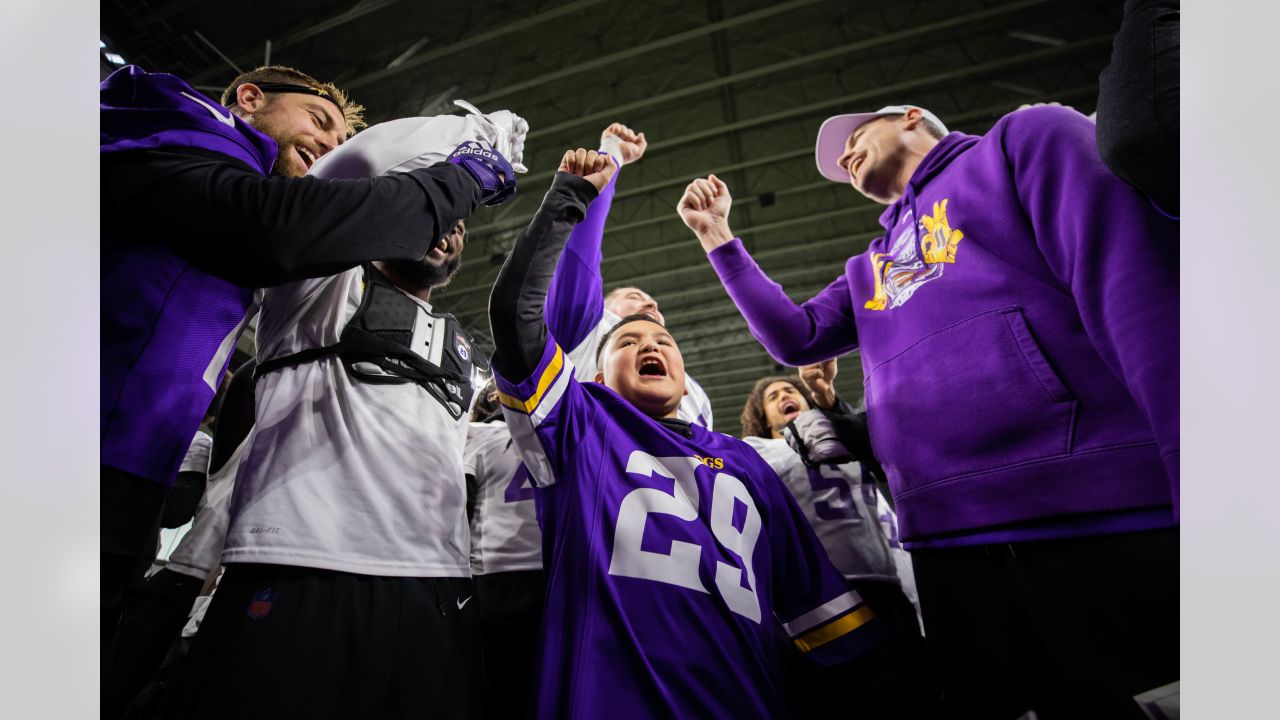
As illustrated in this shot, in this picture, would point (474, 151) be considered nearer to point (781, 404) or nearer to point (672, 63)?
point (781, 404)

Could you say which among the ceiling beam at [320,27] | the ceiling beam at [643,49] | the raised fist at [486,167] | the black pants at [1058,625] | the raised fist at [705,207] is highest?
the ceiling beam at [320,27]

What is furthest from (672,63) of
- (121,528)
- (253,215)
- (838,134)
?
(121,528)

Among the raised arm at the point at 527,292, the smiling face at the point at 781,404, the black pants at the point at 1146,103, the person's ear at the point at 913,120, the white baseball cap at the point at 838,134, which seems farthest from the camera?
the smiling face at the point at 781,404

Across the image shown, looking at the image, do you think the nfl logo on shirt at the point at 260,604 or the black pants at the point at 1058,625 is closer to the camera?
the black pants at the point at 1058,625

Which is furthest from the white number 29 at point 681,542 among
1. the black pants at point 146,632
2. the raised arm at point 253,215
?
the black pants at point 146,632

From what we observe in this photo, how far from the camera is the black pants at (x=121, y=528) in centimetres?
96

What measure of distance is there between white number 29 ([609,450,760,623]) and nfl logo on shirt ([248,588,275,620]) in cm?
72

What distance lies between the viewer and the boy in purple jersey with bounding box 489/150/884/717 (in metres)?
1.46

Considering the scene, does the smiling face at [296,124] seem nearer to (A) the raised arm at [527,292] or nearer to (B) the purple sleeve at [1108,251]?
(A) the raised arm at [527,292]

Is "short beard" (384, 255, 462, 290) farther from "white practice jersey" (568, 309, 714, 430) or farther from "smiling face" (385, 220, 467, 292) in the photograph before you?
"white practice jersey" (568, 309, 714, 430)

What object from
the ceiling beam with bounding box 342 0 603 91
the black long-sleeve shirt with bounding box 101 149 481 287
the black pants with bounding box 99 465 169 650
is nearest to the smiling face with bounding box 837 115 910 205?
the black long-sleeve shirt with bounding box 101 149 481 287

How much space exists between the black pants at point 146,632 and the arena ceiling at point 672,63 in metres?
5.90

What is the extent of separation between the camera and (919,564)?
4.55 ft
